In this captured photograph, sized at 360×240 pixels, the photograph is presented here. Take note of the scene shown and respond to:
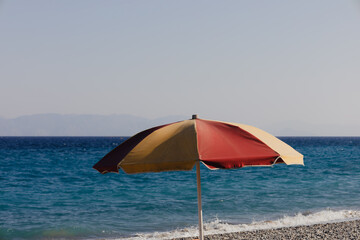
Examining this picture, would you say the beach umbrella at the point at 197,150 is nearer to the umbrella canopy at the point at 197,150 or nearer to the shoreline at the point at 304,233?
the umbrella canopy at the point at 197,150

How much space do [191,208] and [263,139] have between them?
36.0 ft

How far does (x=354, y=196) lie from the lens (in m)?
18.8

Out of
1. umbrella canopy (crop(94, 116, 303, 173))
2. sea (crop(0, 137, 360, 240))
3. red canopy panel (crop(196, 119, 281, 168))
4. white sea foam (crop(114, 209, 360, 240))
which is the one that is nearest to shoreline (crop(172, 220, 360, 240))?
white sea foam (crop(114, 209, 360, 240))

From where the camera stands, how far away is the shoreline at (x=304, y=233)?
10.3 m

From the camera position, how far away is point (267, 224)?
12914mm

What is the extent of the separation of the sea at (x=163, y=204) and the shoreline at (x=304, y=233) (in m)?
1.12

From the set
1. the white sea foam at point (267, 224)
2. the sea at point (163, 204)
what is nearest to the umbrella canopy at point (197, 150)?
the white sea foam at point (267, 224)

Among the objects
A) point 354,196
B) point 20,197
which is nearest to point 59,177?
point 20,197

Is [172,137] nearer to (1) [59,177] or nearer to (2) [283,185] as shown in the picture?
(2) [283,185]

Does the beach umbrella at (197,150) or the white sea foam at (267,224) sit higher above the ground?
the beach umbrella at (197,150)

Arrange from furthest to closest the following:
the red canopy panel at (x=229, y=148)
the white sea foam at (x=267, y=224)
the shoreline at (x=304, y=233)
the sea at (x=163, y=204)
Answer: the sea at (x=163, y=204) → the white sea foam at (x=267, y=224) → the shoreline at (x=304, y=233) → the red canopy panel at (x=229, y=148)

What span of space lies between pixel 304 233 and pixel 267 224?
2343mm

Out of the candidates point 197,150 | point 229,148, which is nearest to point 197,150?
point 197,150

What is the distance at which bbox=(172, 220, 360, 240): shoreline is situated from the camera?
10.3 m
